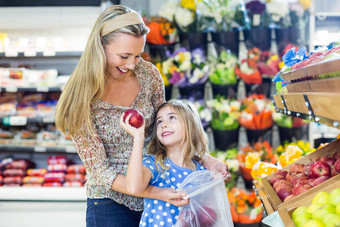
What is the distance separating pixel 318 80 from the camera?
1307 millimetres

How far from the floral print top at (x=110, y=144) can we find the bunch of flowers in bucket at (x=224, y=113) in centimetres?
186

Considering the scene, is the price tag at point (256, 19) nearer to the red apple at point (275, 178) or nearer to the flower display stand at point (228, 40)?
the flower display stand at point (228, 40)

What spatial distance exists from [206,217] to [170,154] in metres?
0.41

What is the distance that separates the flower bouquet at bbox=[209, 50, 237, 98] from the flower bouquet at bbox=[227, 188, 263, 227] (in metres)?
0.95

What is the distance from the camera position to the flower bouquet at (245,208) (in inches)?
154

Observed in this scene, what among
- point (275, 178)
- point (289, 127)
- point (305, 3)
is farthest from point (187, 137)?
point (305, 3)

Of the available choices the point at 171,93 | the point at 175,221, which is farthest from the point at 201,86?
the point at 175,221

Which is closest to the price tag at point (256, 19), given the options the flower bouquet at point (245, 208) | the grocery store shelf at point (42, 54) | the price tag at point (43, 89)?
the flower bouquet at point (245, 208)

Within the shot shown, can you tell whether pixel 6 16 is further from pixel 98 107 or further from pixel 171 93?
pixel 98 107

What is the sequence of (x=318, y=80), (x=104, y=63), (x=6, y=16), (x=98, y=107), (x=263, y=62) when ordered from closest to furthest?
(x=318, y=80)
(x=104, y=63)
(x=98, y=107)
(x=263, y=62)
(x=6, y=16)

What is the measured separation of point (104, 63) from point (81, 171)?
2.99 meters

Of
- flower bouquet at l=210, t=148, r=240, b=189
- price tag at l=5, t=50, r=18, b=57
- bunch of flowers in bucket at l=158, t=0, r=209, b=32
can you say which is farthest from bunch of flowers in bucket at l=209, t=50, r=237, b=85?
price tag at l=5, t=50, r=18, b=57

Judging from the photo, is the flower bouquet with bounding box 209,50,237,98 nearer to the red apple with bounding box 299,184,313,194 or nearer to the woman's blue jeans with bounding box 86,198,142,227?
the woman's blue jeans with bounding box 86,198,142,227

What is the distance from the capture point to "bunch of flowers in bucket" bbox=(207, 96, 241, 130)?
407 centimetres
